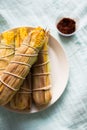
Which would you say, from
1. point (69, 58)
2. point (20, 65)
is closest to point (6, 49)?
point (20, 65)

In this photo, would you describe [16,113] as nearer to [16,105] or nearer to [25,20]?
[16,105]

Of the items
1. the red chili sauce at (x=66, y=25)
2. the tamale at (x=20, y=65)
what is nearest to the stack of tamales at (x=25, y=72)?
the tamale at (x=20, y=65)

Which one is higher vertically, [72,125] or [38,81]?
[38,81]

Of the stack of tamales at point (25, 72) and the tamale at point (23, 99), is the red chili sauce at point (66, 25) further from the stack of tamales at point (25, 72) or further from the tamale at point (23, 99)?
the tamale at point (23, 99)

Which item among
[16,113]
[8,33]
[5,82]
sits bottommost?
[16,113]

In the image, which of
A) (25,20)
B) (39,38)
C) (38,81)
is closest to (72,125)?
(38,81)

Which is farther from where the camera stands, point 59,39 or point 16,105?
point 59,39

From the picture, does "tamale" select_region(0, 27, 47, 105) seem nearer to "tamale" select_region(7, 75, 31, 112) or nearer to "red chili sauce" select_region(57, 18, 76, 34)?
"tamale" select_region(7, 75, 31, 112)
